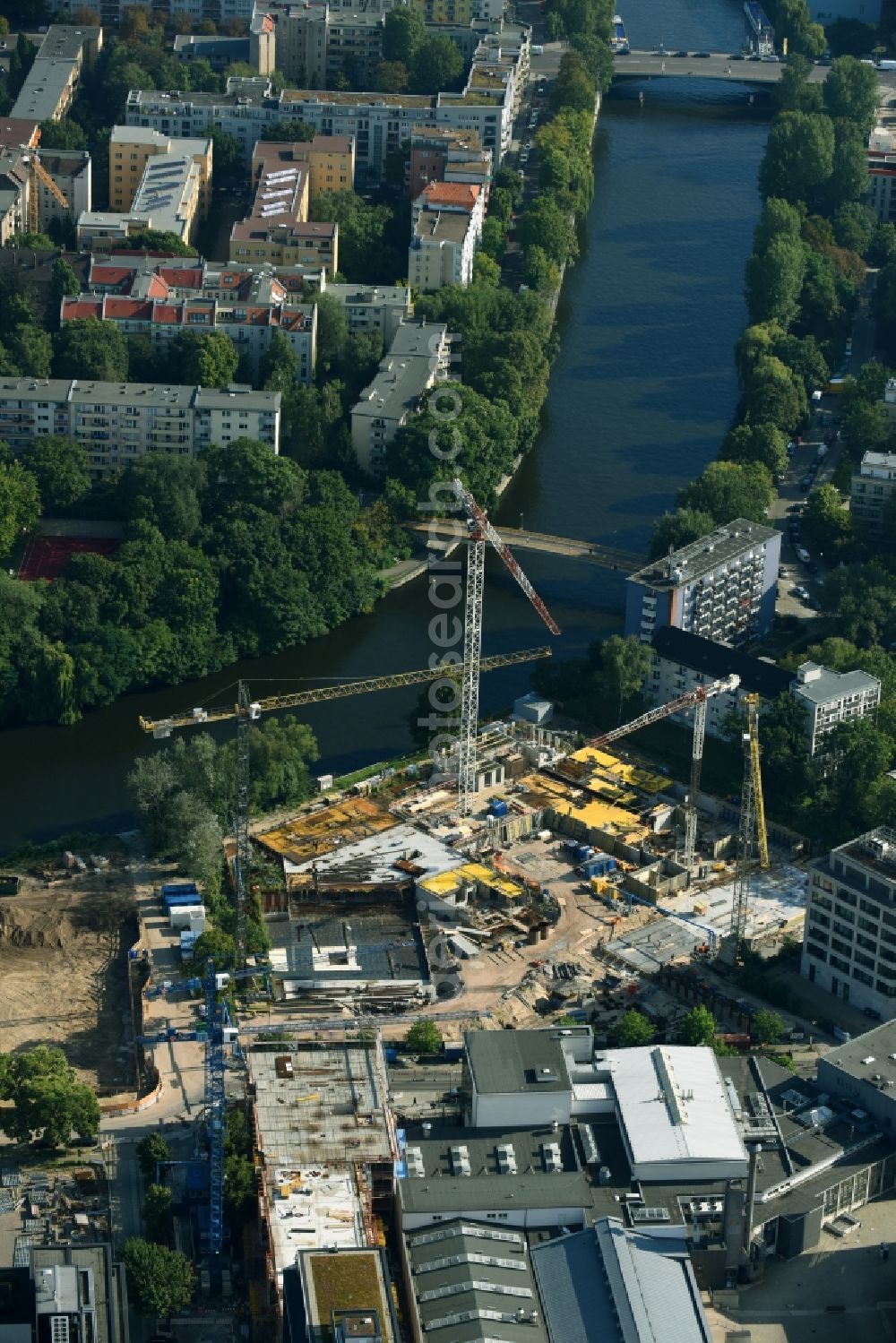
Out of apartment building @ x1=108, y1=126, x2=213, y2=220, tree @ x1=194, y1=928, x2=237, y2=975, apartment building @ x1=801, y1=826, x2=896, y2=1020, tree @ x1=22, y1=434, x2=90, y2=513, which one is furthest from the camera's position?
apartment building @ x1=108, y1=126, x2=213, y2=220

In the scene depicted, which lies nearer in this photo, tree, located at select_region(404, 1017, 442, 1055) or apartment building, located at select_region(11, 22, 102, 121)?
tree, located at select_region(404, 1017, 442, 1055)

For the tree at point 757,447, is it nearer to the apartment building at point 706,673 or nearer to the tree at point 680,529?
the tree at point 680,529

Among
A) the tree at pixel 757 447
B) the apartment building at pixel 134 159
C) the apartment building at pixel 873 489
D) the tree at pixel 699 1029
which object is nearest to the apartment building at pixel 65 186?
the apartment building at pixel 134 159

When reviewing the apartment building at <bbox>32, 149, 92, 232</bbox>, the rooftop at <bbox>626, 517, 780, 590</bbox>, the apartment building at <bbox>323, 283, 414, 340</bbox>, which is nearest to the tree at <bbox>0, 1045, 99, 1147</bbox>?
the rooftop at <bbox>626, 517, 780, 590</bbox>

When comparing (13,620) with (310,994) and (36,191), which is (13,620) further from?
(36,191)

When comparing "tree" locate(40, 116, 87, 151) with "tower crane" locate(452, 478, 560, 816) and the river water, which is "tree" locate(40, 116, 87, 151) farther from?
"tower crane" locate(452, 478, 560, 816)

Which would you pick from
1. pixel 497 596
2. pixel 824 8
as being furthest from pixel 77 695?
pixel 824 8
